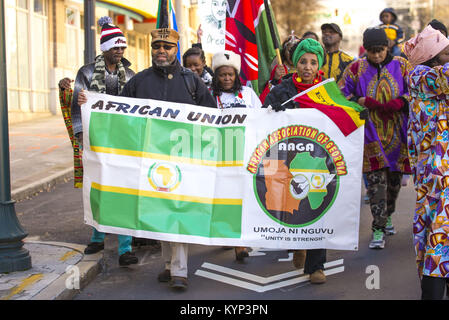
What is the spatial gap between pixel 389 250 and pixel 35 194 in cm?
581

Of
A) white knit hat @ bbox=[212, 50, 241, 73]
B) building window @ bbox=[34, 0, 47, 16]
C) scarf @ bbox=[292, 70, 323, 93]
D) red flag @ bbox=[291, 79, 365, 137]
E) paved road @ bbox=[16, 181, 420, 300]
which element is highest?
building window @ bbox=[34, 0, 47, 16]

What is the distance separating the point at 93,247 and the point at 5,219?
932mm

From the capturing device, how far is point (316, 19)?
191 feet

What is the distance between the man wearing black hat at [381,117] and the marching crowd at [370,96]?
10 mm

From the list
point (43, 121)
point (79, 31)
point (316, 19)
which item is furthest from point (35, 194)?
point (316, 19)

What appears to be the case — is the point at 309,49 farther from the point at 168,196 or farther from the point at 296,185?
the point at 168,196

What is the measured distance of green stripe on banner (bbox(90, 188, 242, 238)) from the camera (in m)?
5.21

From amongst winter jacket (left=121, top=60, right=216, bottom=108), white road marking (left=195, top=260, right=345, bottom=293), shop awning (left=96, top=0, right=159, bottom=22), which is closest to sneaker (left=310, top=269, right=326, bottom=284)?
white road marking (left=195, top=260, right=345, bottom=293)

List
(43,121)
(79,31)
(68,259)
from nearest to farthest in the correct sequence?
(68,259) → (43,121) → (79,31)

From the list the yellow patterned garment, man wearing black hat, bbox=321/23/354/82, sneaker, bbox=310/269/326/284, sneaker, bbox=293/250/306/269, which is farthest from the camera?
man wearing black hat, bbox=321/23/354/82

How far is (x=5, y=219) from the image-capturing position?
5.65m

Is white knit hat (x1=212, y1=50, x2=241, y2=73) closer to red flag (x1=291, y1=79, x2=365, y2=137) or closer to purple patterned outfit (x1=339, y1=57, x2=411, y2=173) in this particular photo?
red flag (x1=291, y1=79, x2=365, y2=137)

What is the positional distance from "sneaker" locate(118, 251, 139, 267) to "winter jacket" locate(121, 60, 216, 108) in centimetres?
152
